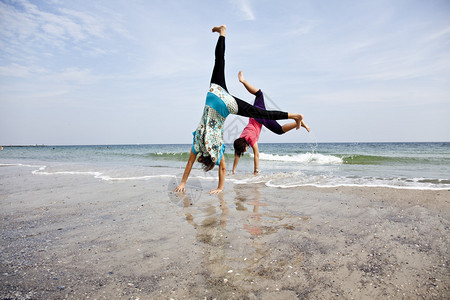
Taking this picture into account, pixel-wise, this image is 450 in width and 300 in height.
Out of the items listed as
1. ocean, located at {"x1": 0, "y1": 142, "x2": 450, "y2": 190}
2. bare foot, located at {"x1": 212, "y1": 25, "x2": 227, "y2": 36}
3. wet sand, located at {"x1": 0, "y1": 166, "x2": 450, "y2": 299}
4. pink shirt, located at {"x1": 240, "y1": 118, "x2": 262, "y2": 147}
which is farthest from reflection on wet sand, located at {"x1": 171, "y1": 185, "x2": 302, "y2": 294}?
pink shirt, located at {"x1": 240, "y1": 118, "x2": 262, "y2": 147}

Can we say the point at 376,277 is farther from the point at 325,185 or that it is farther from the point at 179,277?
the point at 325,185

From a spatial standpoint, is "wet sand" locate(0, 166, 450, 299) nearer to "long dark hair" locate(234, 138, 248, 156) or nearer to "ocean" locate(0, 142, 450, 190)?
"ocean" locate(0, 142, 450, 190)

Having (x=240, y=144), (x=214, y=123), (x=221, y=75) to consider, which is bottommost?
(x=240, y=144)

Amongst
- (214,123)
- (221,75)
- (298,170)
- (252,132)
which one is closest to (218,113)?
(214,123)

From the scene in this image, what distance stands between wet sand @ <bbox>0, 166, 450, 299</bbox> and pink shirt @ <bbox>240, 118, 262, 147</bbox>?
352cm

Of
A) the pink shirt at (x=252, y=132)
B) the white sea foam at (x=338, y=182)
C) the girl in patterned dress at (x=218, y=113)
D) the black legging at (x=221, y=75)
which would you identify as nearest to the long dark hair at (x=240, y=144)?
the pink shirt at (x=252, y=132)

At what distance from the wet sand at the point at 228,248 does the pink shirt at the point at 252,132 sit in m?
3.52

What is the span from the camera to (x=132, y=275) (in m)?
1.88

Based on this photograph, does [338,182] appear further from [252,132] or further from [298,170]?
[298,170]

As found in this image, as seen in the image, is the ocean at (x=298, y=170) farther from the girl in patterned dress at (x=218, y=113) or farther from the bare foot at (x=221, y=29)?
the bare foot at (x=221, y=29)

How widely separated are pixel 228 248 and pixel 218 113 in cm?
241

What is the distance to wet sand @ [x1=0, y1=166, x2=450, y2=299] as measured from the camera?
67.5 inches

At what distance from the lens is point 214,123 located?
172 inches

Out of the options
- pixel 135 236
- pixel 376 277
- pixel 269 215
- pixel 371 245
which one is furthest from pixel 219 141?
pixel 376 277
